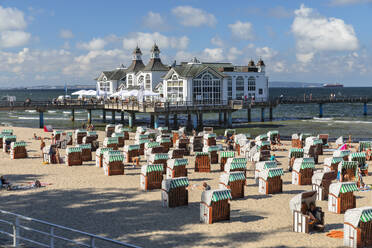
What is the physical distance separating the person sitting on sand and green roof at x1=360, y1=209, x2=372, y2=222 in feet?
4.67

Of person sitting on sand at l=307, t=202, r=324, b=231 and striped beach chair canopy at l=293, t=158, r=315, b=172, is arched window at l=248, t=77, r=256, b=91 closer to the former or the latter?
striped beach chair canopy at l=293, t=158, r=315, b=172

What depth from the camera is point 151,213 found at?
583 inches

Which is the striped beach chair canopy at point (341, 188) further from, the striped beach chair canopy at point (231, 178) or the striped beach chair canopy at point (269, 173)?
the striped beach chair canopy at point (231, 178)

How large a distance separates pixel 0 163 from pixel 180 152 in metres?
10.2

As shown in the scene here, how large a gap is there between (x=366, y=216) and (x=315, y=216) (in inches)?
67.4

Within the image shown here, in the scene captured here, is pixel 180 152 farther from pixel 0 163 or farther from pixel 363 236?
pixel 363 236

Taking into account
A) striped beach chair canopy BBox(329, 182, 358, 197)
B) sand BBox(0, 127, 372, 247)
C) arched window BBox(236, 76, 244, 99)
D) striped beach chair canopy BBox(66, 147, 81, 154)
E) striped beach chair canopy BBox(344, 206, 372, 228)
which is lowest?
sand BBox(0, 127, 372, 247)

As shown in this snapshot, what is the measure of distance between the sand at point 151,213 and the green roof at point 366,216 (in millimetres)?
939

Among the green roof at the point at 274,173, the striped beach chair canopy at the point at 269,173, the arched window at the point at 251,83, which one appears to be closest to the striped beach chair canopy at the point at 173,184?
the striped beach chair canopy at the point at 269,173

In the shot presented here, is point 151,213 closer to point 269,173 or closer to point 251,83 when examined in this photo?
point 269,173

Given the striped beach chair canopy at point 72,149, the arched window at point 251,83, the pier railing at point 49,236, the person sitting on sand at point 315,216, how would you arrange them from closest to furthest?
the pier railing at point 49,236
the person sitting on sand at point 315,216
the striped beach chair canopy at point 72,149
the arched window at point 251,83

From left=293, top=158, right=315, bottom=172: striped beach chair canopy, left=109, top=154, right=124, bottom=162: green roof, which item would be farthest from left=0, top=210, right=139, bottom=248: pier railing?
left=293, top=158, right=315, bottom=172: striped beach chair canopy

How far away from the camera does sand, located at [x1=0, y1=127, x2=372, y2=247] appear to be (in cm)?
1229

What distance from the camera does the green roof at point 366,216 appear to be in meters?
11.8
